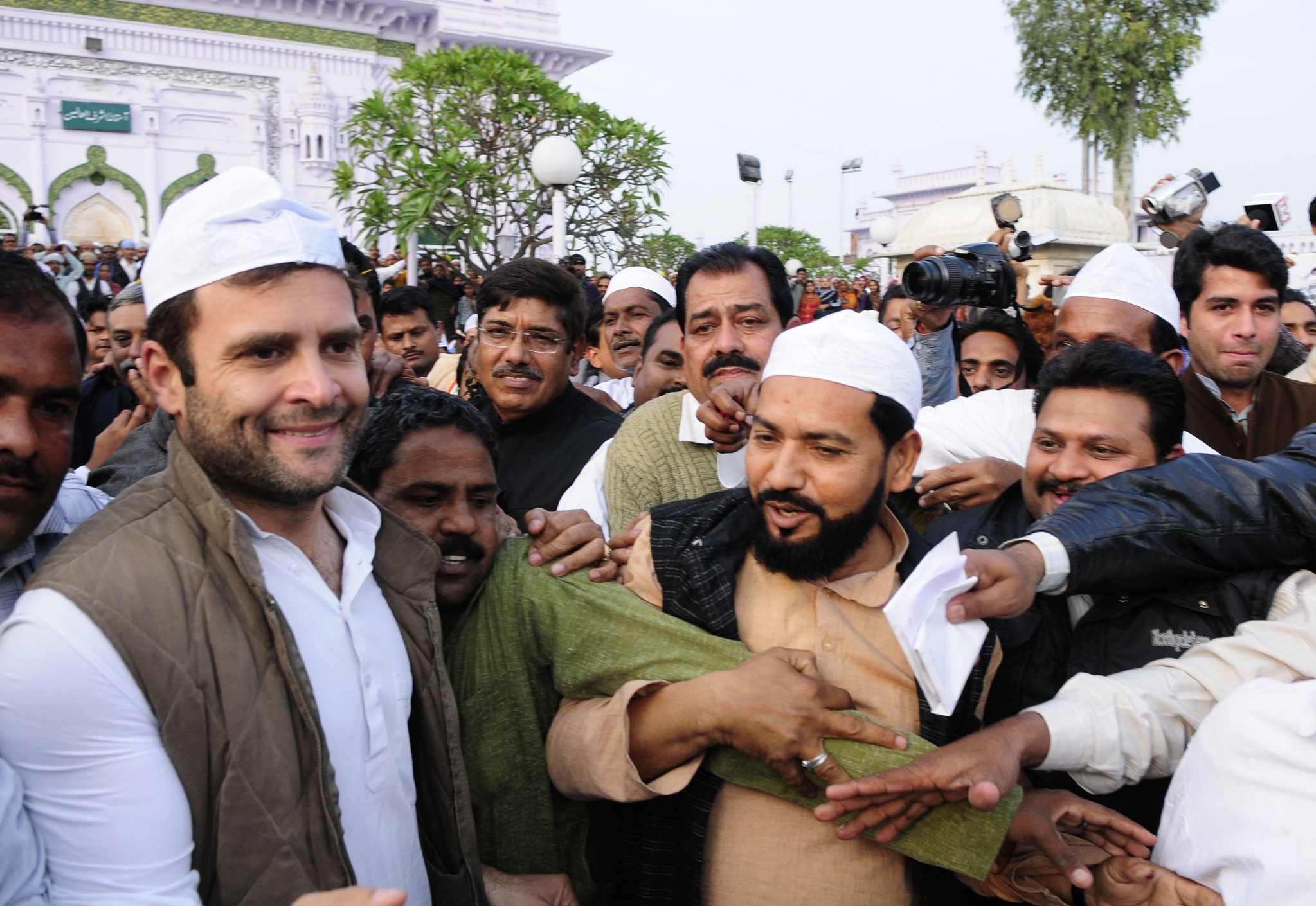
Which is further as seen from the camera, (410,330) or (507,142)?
(507,142)

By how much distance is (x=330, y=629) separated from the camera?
60.9 inches

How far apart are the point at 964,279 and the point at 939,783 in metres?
2.09

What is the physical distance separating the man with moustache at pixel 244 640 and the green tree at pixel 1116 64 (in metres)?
25.1

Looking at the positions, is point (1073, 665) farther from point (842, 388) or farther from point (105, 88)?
point (105, 88)

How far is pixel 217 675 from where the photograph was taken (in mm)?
1343

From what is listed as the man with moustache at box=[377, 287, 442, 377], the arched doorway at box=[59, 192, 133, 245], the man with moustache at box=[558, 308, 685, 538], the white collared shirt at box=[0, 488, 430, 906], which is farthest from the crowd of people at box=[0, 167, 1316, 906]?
the arched doorway at box=[59, 192, 133, 245]

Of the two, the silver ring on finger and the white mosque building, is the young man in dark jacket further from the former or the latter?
the white mosque building

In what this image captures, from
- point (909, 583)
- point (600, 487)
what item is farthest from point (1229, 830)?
point (600, 487)

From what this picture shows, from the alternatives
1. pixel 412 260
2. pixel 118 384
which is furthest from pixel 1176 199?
pixel 412 260

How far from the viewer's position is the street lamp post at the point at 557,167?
8445 millimetres

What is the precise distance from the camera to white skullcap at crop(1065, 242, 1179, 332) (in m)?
2.92

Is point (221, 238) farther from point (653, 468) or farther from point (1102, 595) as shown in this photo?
point (1102, 595)

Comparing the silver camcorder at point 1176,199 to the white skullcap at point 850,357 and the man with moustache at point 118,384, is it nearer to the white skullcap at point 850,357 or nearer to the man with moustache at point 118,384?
the white skullcap at point 850,357

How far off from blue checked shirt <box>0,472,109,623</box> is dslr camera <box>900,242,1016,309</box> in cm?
249
